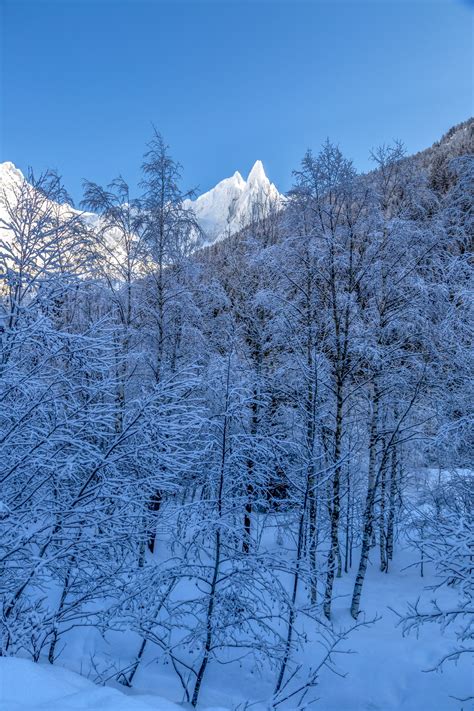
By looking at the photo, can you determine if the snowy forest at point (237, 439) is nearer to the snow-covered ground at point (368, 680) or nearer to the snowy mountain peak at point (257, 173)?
the snow-covered ground at point (368, 680)

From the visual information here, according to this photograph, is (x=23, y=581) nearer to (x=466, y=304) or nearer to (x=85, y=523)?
(x=85, y=523)

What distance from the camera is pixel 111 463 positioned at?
3.93 metres

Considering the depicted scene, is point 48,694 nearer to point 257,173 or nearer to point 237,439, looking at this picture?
point 237,439

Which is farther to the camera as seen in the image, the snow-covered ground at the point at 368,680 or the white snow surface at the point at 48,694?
the snow-covered ground at the point at 368,680

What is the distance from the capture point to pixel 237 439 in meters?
4.97

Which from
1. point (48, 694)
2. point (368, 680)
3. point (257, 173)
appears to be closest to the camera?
point (48, 694)

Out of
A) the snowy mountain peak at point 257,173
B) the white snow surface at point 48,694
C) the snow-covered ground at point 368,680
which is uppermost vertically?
the snowy mountain peak at point 257,173

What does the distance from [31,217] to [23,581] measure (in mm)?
4183

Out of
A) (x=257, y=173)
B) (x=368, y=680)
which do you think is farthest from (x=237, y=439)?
(x=257, y=173)

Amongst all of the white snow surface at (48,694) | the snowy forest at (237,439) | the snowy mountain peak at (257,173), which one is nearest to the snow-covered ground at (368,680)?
the snowy forest at (237,439)

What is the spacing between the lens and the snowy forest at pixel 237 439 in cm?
405

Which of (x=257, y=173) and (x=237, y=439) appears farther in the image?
(x=257, y=173)

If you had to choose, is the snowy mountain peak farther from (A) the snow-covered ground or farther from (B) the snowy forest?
(A) the snow-covered ground

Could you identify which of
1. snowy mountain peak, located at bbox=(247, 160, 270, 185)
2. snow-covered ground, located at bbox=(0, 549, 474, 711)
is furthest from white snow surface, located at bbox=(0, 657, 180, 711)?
snowy mountain peak, located at bbox=(247, 160, 270, 185)
